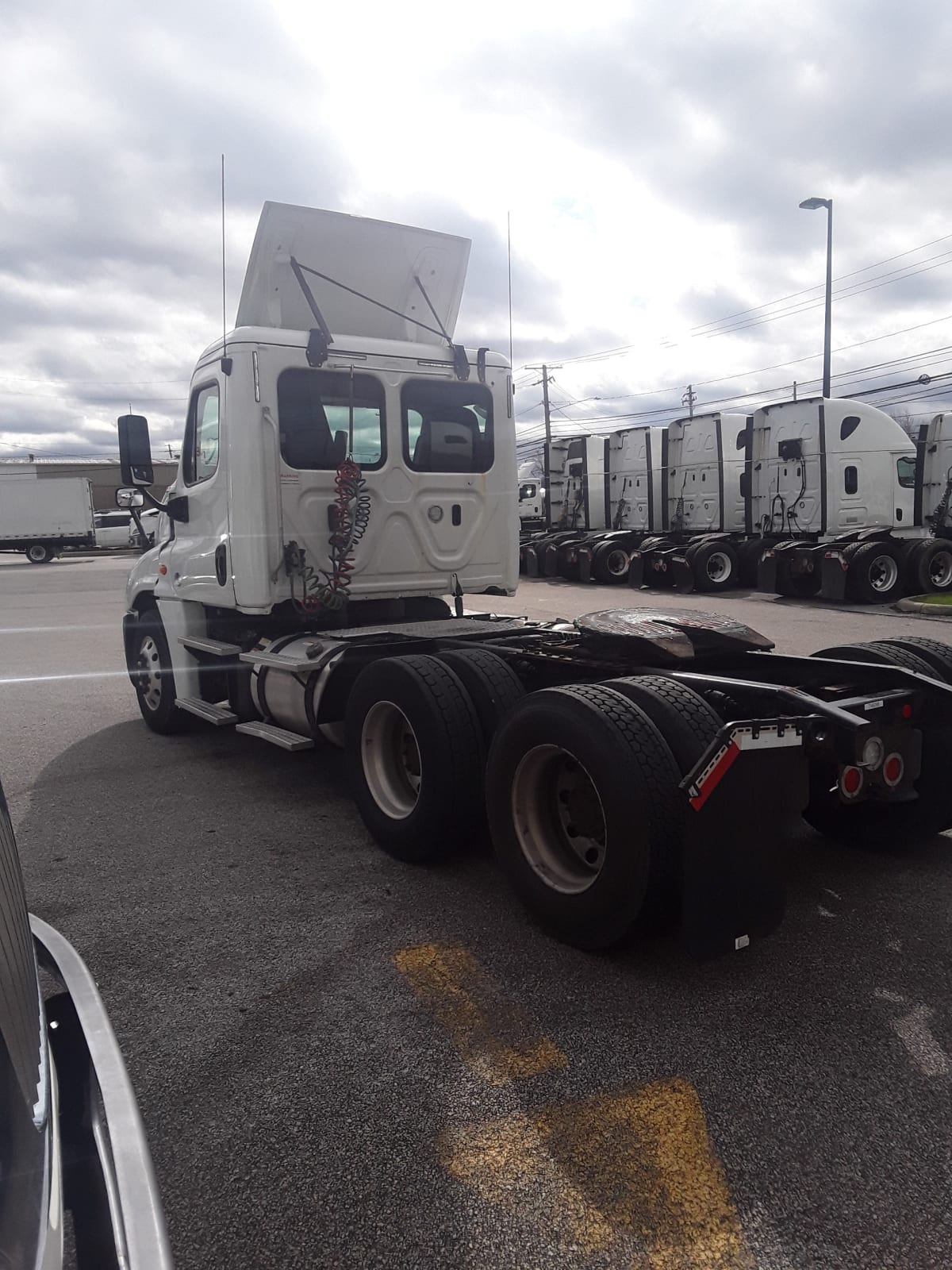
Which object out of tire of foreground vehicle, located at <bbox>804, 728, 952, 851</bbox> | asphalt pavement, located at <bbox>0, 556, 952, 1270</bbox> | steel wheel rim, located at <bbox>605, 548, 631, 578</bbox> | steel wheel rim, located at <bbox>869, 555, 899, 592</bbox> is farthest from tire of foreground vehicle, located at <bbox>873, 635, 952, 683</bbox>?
Answer: steel wheel rim, located at <bbox>605, 548, 631, 578</bbox>

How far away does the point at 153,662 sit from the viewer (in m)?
7.18

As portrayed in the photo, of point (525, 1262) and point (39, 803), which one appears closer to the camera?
point (525, 1262)

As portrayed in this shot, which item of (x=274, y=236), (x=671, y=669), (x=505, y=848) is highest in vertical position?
(x=274, y=236)

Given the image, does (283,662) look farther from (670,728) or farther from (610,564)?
(610,564)

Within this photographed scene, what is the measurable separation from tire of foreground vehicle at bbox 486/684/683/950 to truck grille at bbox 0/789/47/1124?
6.30ft

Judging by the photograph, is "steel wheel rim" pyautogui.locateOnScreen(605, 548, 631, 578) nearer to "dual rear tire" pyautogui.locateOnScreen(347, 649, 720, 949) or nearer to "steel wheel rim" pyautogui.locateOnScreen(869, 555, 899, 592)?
"steel wheel rim" pyautogui.locateOnScreen(869, 555, 899, 592)

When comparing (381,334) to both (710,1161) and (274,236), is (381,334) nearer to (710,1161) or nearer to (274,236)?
(274,236)

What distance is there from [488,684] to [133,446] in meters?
3.43

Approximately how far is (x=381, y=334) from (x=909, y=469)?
14.4 meters

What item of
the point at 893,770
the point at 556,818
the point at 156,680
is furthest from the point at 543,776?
the point at 156,680

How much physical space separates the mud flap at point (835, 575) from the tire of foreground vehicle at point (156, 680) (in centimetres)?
1294

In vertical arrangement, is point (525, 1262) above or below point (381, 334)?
below

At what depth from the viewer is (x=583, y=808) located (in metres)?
3.70

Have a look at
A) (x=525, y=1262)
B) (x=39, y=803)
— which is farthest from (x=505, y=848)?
(x=39, y=803)
